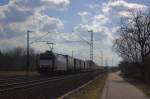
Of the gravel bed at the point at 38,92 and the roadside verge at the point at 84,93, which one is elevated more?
the gravel bed at the point at 38,92

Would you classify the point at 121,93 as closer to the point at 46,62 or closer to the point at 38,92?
the point at 38,92

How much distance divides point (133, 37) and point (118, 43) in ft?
52.2

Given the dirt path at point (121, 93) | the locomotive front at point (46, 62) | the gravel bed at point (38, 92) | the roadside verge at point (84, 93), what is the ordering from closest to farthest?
the gravel bed at point (38, 92) → the roadside verge at point (84, 93) → the dirt path at point (121, 93) → the locomotive front at point (46, 62)

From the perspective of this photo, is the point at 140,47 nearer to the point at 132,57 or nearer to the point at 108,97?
the point at 132,57

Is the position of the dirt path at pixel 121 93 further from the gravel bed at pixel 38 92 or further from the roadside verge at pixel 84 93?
the gravel bed at pixel 38 92

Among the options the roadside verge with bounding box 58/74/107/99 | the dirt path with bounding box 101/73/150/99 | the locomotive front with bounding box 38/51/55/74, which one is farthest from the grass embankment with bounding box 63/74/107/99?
the locomotive front with bounding box 38/51/55/74

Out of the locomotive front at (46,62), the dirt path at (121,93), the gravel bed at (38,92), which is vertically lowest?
the dirt path at (121,93)

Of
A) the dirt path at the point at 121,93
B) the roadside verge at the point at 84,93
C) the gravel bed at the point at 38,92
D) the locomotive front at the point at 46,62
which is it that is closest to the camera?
the gravel bed at the point at 38,92

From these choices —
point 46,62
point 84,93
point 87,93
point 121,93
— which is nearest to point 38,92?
point 84,93

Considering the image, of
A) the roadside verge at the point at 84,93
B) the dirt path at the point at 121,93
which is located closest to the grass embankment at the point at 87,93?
the roadside verge at the point at 84,93

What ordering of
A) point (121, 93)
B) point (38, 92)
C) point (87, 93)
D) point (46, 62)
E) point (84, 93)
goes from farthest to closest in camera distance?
point (46, 62) → point (121, 93) → point (87, 93) → point (84, 93) → point (38, 92)

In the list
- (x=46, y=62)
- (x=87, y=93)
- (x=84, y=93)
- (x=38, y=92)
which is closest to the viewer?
(x=38, y=92)

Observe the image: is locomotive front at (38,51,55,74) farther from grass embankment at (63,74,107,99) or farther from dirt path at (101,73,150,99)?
grass embankment at (63,74,107,99)

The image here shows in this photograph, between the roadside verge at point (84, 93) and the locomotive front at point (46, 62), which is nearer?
A: the roadside verge at point (84, 93)
